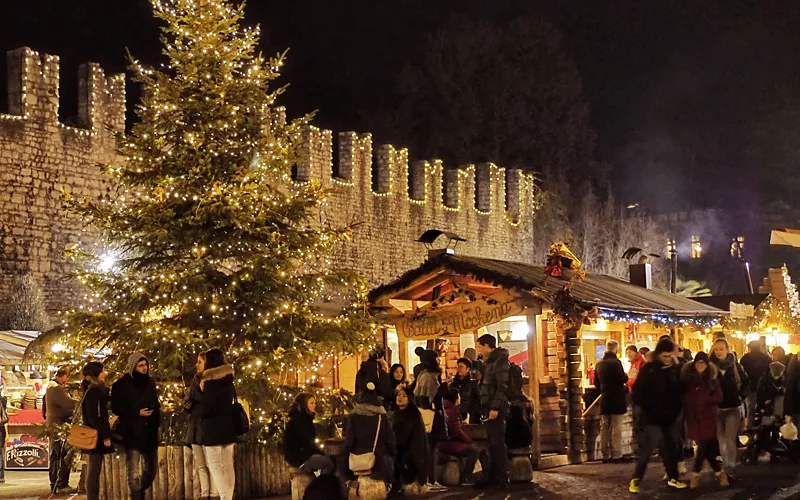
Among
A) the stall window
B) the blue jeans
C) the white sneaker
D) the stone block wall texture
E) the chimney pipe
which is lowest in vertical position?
the white sneaker

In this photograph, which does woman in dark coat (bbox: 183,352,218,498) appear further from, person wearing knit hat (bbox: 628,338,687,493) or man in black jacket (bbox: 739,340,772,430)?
man in black jacket (bbox: 739,340,772,430)

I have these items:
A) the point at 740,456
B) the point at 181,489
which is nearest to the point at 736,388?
the point at 740,456

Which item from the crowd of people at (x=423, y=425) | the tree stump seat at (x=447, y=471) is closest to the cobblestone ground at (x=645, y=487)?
the crowd of people at (x=423, y=425)

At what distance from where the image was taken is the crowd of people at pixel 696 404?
9.89m

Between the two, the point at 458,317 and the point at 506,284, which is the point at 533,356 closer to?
Result: the point at 506,284

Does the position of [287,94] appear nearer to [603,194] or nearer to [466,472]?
[603,194]

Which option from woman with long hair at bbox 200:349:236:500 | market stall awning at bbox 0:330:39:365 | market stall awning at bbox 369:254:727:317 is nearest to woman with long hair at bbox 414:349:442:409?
market stall awning at bbox 369:254:727:317

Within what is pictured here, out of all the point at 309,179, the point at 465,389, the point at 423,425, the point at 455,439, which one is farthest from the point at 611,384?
the point at 309,179

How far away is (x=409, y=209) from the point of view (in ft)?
96.8

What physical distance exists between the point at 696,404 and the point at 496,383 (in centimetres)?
180

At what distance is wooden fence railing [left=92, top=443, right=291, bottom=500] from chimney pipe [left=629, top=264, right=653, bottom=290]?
32.7 feet

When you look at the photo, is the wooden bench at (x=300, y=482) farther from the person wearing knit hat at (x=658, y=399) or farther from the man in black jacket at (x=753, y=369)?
the man in black jacket at (x=753, y=369)

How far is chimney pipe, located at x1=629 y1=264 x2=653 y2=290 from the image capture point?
1906 cm

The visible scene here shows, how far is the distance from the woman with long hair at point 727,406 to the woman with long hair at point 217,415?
15.2ft
